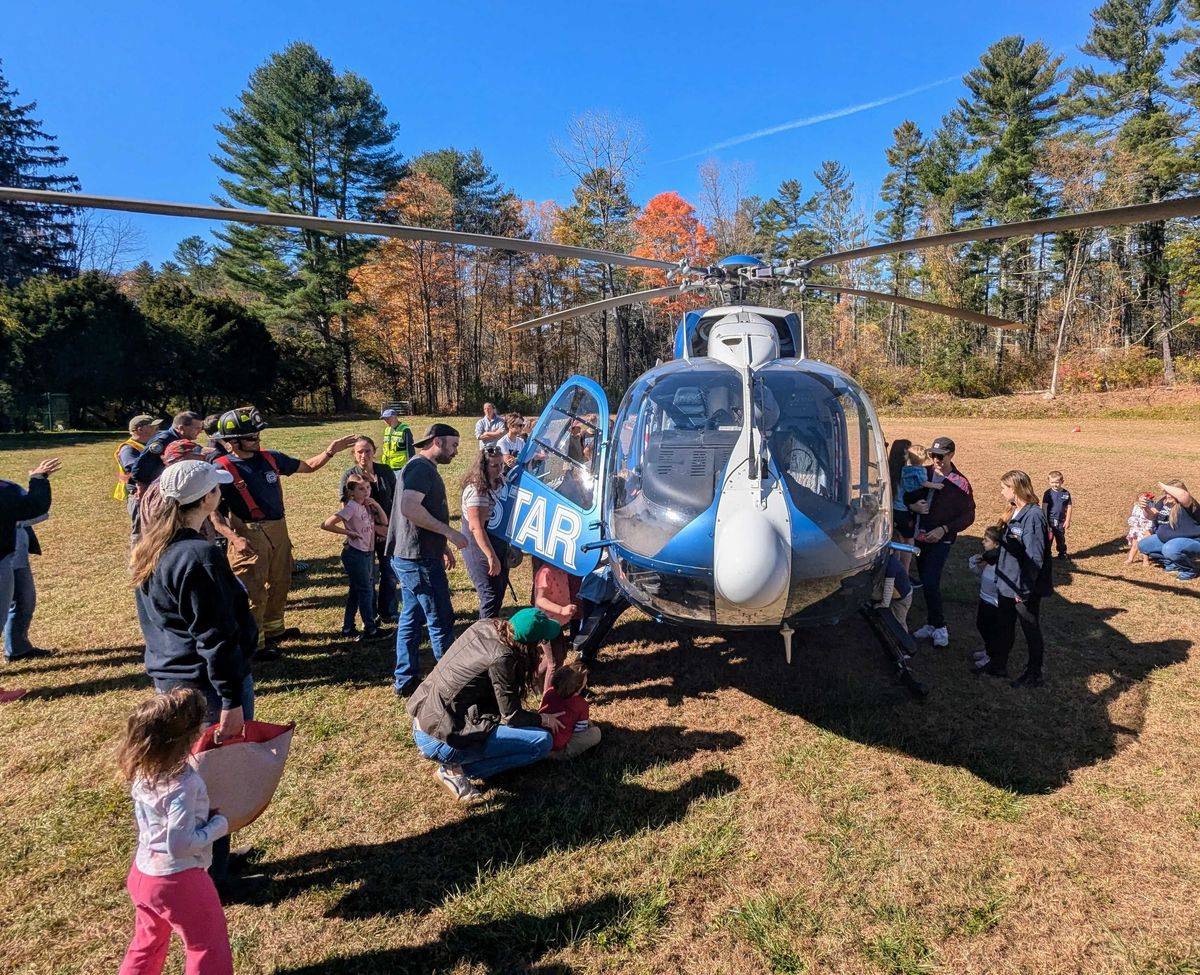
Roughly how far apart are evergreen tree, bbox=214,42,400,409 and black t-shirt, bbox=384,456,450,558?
110ft

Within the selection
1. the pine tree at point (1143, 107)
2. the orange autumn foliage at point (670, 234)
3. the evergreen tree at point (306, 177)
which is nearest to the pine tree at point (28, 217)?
the evergreen tree at point (306, 177)

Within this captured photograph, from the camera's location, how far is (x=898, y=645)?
4.40m

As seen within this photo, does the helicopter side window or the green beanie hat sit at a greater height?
the helicopter side window

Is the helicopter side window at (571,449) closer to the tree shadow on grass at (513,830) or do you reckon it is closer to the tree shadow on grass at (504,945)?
the tree shadow on grass at (513,830)

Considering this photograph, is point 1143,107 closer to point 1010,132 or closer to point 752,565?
point 1010,132

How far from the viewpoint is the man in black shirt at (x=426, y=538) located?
411 cm

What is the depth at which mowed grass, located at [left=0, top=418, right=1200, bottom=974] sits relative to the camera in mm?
2555

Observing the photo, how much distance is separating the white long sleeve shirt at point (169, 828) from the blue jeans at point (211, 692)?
0.53 metres

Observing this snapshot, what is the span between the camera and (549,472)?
453 centimetres

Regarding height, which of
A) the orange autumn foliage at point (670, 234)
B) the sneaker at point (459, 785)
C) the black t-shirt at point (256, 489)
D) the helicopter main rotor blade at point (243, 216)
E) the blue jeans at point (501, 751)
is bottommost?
the sneaker at point (459, 785)

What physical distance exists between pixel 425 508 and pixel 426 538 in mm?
200

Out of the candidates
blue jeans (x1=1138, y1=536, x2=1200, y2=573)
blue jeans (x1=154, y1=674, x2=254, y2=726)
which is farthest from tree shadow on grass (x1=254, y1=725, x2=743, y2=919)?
blue jeans (x1=1138, y1=536, x2=1200, y2=573)

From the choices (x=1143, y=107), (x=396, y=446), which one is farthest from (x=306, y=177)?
(x=1143, y=107)

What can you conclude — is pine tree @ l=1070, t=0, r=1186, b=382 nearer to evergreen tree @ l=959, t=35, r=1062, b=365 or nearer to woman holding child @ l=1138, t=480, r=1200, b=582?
evergreen tree @ l=959, t=35, r=1062, b=365
